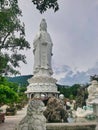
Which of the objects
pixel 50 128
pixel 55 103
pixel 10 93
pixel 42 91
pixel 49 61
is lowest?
pixel 50 128

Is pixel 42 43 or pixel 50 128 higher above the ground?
pixel 42 43

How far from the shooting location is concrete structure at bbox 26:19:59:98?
2290 inches

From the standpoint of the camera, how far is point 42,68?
195ft

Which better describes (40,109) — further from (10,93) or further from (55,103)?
(10,93)

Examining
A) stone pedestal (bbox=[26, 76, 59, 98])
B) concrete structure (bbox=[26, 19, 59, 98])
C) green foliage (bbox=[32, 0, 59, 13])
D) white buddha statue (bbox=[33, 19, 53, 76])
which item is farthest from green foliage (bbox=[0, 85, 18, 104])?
white buddha statue (bbox=[33, 19, 53, 76])

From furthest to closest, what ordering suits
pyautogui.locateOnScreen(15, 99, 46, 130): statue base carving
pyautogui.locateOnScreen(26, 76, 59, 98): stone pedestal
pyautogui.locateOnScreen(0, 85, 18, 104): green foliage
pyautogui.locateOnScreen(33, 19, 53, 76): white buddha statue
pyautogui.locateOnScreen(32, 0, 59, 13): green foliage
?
pyautogui.locateOnScreen(33, 19, 53, 76): white buddha statue < pyautogui.locateOnScreen(26, 76, 59, 98): stone pedestal < pyautogui.locateOnScreen(0, 85, 18, 104): green foliage < pyautogui.locateOnScreen(15, 99, 46, 130): statue base carving < pyautogui.locateOnScreen(32, 0, 59, 13): green foliage

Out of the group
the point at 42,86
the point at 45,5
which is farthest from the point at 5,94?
the point at 42,86

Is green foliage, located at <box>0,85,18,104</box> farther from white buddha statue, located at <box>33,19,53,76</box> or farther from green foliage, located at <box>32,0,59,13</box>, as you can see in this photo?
white buddha statue, located at <box>33,19,53,76</box>

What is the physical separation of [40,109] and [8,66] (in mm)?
7254

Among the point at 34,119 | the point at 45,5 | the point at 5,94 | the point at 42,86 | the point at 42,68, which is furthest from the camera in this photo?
the point at 42,68

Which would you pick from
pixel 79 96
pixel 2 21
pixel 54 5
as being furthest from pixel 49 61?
pixel 54 5

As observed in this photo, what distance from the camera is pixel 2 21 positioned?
44.4 ft

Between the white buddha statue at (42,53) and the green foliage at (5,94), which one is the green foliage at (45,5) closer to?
the green foliage at (5,94)

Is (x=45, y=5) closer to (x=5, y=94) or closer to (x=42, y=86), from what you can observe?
(x=5, y=94)
